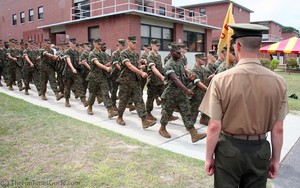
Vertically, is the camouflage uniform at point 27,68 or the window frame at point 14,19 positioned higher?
the window frame at point 14,19

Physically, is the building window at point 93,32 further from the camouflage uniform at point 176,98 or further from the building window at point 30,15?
the camouflage uniform at point 176,98

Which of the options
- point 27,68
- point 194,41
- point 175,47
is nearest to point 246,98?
point 175,47

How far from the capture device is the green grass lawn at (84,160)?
4.02 metres

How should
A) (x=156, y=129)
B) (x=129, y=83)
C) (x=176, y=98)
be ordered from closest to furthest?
(x=176, y=98), (x=129, y=83), (x=156, y=129)

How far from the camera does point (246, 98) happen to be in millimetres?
2287

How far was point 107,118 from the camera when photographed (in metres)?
7.89

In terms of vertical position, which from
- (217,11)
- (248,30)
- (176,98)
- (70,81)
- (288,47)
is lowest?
(176,98)

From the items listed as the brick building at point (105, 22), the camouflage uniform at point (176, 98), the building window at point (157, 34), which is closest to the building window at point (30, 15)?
the brick building at point (105, 22)

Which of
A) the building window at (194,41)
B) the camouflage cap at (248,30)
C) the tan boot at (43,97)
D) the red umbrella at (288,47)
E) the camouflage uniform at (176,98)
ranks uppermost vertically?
the building window at (194,41)

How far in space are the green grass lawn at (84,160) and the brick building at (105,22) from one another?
559 inches

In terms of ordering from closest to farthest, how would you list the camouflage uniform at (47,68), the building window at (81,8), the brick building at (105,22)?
the camouflage uniform at (47,68), the brick building at (105,22), the building window at (81,8)

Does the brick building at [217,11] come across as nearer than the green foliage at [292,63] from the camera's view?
No

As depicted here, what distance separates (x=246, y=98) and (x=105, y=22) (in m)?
20.1

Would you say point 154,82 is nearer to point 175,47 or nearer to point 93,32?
point 175,47
